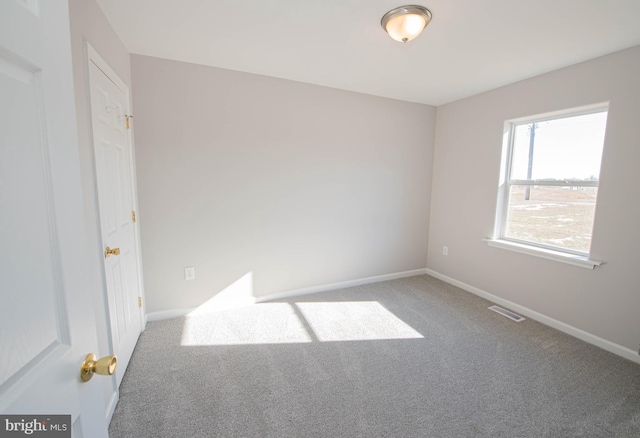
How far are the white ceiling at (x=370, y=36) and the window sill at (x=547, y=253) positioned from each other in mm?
1700

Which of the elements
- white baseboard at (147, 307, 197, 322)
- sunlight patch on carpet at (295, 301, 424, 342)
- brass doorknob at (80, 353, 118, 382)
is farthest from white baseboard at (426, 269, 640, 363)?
brass doorknob at (80, 353, 118, 382)

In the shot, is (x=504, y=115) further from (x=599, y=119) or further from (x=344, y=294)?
(x=344, y=294)

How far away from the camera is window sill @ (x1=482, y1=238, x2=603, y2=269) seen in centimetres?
246

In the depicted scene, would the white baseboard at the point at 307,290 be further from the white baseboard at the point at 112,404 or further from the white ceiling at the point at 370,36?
the white ceiling at the point at 370,36

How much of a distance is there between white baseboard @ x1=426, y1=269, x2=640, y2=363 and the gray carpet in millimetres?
74

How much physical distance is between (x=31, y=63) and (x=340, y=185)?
297 centimetres

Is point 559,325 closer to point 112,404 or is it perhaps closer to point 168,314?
point 112,404

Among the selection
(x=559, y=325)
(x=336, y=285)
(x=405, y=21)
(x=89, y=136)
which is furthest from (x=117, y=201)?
(x=559, y=325)

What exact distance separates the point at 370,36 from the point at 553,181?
89.8 inches

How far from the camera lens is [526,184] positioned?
119 inches

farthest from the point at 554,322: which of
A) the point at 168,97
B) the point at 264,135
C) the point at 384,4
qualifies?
the point at 168,97

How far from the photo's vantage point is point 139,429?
5.14 ft

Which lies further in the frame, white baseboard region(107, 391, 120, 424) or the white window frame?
the white window frame

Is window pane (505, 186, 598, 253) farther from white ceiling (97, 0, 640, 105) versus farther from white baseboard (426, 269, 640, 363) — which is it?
white ceiling (97, 0, 640, 105)
